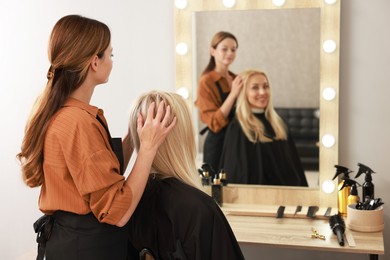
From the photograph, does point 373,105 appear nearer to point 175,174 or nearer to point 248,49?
point 248,49

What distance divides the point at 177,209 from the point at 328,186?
1.02m

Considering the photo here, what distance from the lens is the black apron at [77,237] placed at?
154cm

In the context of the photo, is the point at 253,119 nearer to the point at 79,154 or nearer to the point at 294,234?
the point at 294,234

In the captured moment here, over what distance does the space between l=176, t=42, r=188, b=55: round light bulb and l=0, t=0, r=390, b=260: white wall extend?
0.07 m

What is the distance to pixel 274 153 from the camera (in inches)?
95.6

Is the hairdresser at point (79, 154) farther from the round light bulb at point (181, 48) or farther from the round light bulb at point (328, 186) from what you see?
the round light bulb at point (328, 186)

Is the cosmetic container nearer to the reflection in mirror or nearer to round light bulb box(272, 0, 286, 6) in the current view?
the reflection in mirror

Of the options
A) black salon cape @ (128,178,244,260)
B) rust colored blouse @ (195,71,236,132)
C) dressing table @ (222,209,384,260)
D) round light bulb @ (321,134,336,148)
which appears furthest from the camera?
rust colored blouse @ (195,71,236,132)

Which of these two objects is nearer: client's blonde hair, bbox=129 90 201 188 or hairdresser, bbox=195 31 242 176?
client's blonde hair, bbox=129 90 201 188

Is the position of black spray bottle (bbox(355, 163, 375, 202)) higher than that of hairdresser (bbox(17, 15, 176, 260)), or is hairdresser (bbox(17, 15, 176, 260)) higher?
hairdresser (bbox(17, 15, 176, 260))

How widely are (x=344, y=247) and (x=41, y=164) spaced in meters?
1.11

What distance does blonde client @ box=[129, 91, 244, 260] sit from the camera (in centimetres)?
159

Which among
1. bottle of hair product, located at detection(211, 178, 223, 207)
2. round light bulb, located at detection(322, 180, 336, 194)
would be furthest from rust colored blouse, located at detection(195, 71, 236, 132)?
round light bulb, located at detection(322, 180, 336, 194)

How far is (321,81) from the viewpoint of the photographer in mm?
2322
